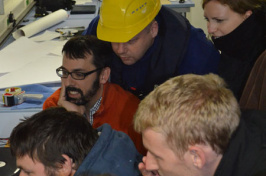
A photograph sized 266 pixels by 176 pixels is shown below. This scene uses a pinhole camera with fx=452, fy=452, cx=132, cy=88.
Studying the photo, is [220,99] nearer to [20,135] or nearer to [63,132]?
[63,132]

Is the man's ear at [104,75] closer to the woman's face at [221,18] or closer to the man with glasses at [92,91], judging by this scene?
the man with glasses at [92,91]

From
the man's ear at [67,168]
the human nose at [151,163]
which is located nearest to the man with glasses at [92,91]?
the man's ear at [67,168]

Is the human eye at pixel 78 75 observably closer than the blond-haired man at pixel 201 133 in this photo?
No

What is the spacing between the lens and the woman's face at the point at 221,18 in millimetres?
2006

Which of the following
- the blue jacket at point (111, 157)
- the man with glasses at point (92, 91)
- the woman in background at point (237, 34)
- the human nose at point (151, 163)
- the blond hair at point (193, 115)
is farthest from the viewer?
the man with glasses at point (92, 91)

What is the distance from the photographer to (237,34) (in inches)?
79.9

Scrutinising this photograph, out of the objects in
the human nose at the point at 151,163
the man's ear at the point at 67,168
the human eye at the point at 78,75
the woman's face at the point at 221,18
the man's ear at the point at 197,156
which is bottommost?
the man's ear at the point at 67,168

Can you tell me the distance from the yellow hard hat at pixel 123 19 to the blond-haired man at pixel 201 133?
810 millimetres

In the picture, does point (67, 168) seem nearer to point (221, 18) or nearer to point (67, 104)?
point (67, 104)

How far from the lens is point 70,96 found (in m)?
2.12

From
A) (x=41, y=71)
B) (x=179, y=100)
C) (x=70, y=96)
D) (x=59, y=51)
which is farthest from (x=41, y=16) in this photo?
(x=179, y=100)

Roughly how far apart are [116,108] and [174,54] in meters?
0.37

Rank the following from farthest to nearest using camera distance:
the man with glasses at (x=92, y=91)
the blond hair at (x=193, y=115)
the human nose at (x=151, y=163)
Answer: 1. the man with glasses at (x=92, y=91)
2. the human nose at (x=151, y=163)
3. the blond hair at (x=193, y=115)

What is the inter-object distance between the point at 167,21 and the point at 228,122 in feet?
3.27
